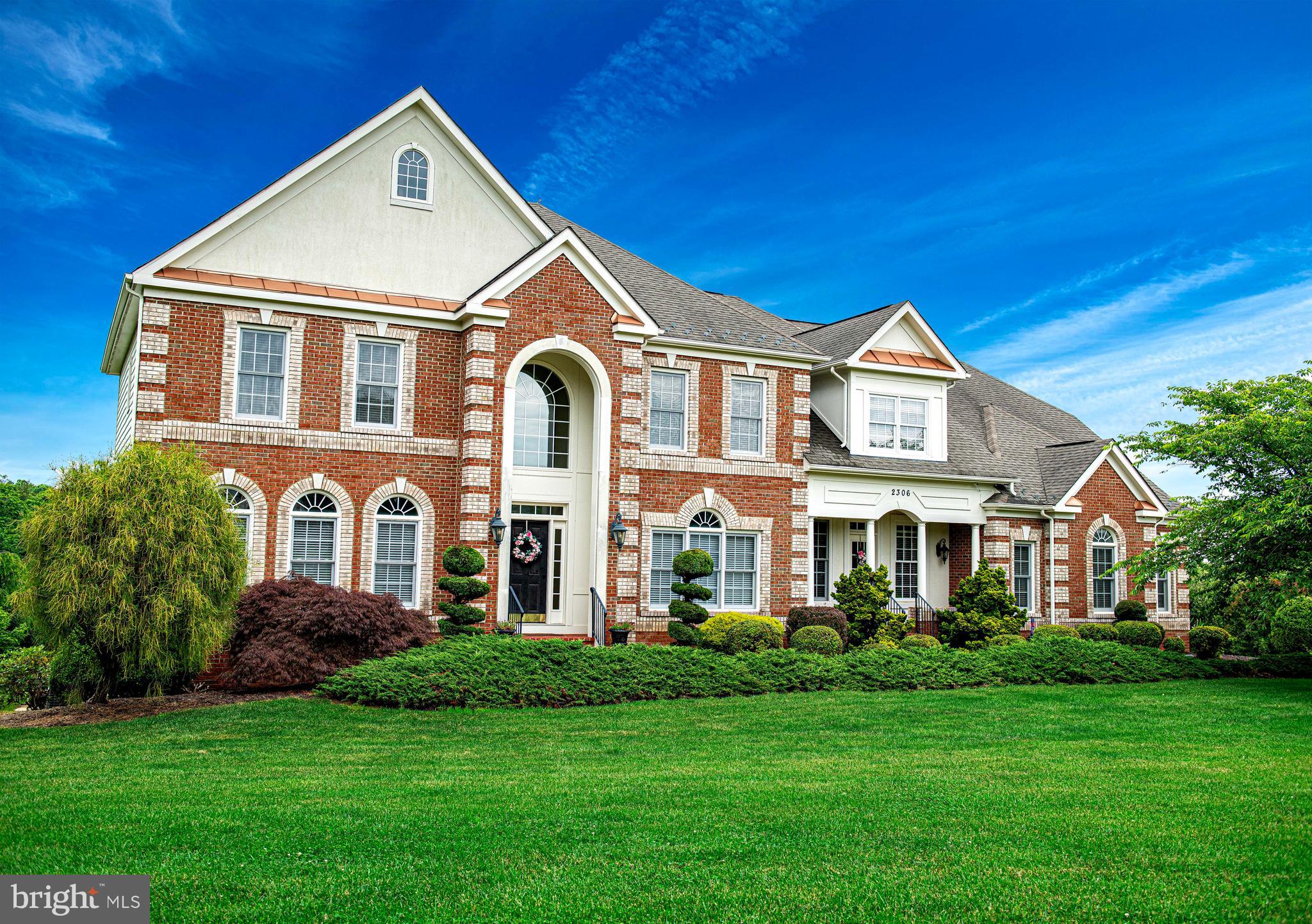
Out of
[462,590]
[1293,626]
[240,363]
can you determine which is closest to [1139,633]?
[1293,626]

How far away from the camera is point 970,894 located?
7.29m

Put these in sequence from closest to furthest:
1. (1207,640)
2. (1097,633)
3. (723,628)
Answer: (723,628), (1207,640), (1097,633)

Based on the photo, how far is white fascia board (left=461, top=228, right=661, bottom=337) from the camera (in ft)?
70.5

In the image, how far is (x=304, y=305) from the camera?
20625 mm

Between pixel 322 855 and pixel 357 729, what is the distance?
6.31m

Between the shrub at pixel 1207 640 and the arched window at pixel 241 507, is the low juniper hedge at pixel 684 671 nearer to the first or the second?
the shrub at pixel 1207 640

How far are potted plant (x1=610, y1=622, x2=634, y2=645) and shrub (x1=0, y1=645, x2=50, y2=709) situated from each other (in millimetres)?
10782

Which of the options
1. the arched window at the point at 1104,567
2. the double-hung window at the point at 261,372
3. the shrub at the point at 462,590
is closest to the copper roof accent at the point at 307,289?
the double-hung window at the point at 261,372

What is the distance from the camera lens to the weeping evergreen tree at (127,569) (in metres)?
15.6

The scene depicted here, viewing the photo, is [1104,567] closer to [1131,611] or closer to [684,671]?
[1131,611]

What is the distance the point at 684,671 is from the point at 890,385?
11961 millimetres

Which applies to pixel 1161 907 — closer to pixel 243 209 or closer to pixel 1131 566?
pixel 1131 566

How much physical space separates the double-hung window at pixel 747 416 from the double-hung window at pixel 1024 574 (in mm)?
8819

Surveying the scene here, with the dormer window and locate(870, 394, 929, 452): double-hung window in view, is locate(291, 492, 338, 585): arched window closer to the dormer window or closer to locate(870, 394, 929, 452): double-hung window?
the dormer window
